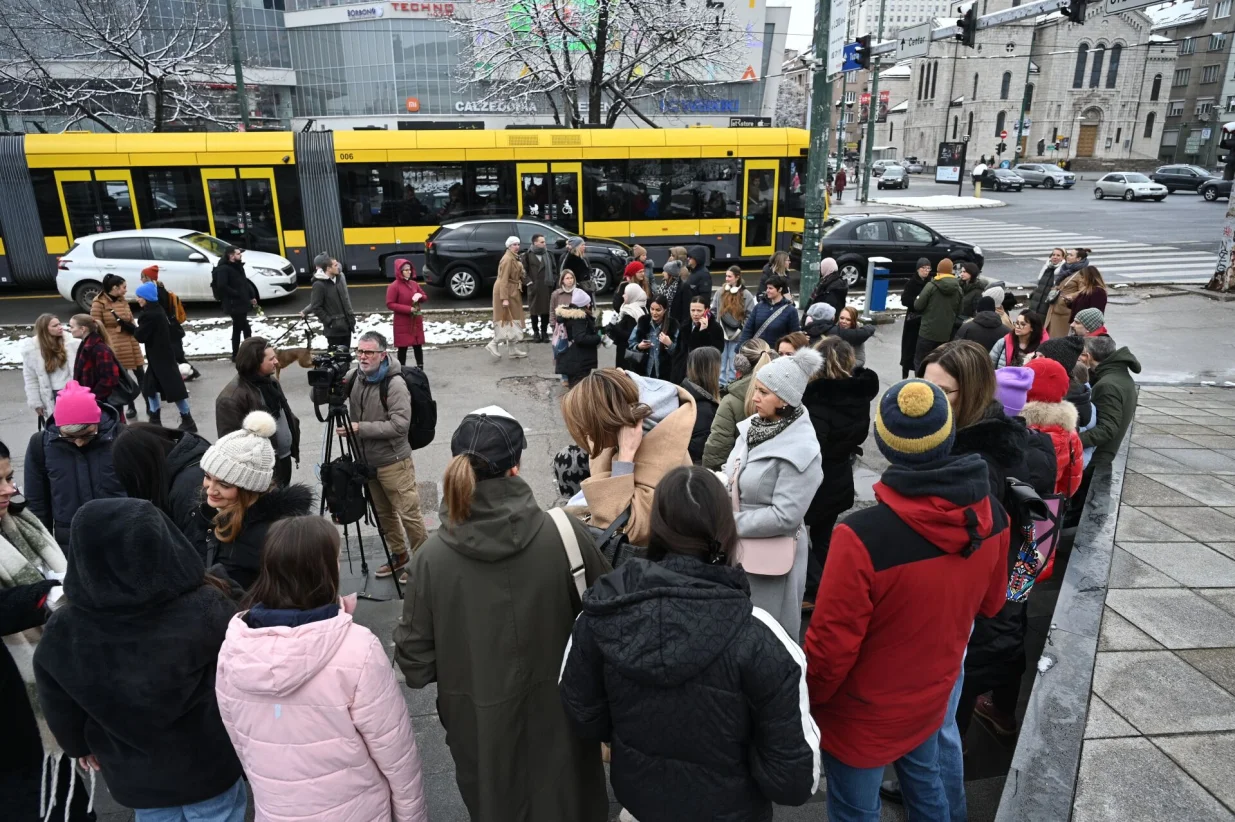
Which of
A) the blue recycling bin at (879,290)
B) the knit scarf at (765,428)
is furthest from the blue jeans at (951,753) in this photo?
the blue recycling bin at (879,290)

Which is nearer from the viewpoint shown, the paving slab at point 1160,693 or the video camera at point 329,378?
the paving slab at point 1160,693

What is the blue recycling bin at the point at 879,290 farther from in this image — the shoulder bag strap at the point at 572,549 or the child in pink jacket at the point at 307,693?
the child in pink jacket at the point at 307,693

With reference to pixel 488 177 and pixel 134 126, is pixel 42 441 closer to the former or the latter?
pixel 488 177

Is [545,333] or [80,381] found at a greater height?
[80,381]

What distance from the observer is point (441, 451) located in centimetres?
770

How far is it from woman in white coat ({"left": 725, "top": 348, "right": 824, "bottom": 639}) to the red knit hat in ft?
4.80

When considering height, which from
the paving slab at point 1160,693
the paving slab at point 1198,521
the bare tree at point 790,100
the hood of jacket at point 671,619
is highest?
the bare tree at point 790,100

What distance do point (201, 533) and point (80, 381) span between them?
13.6 feet

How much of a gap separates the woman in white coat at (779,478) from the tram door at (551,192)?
13981mm

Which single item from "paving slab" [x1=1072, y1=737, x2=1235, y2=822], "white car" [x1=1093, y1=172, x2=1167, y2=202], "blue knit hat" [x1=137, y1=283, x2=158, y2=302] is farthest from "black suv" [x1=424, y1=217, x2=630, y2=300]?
"white car" [x1=1093, y1=172, x2=1167, y2=202]

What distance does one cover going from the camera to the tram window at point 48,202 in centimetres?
1527

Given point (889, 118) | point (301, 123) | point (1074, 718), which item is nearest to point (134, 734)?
point (1074, 718)

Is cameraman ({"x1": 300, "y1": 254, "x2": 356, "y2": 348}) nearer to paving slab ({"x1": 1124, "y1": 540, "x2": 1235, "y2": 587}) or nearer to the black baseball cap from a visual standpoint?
the black baseball cap

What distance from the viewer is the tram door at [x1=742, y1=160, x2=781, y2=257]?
17.2 meters
